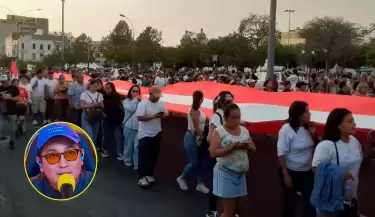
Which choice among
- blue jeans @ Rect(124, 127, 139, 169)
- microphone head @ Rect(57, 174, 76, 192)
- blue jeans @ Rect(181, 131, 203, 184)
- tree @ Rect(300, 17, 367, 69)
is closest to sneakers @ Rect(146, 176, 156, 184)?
blue jeans @ Rect(181, 131, 203, 184)

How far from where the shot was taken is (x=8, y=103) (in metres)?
11.7

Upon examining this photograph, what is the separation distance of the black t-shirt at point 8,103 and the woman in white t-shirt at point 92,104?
2000 mm

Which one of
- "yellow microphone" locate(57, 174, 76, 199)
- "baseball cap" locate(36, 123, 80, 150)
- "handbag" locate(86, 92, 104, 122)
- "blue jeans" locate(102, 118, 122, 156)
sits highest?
"baseball cap" locate(36, 123, 80, 150)

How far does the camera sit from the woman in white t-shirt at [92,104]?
10531mm

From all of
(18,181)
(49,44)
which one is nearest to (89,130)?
(18,181)

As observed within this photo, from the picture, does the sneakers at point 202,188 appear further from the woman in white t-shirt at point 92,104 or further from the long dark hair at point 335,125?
the long dark hair at point 335,125

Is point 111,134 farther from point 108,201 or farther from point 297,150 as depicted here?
point 297,150

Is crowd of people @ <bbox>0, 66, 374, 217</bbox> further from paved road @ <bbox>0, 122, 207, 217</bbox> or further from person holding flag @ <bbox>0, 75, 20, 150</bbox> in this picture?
paved road @ <bbox>0, 122, 207, 217</bbox>

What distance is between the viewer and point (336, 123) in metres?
4.80

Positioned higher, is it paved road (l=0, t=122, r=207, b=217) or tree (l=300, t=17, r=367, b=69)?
tree (l=300, t=17, r=367, b=69)

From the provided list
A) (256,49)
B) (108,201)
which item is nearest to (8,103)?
(108,201)

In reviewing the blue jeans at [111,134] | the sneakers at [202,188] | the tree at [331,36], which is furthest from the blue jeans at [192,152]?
the tree at [331,36]

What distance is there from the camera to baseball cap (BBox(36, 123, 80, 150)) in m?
2.93

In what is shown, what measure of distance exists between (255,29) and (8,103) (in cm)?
3971
